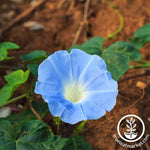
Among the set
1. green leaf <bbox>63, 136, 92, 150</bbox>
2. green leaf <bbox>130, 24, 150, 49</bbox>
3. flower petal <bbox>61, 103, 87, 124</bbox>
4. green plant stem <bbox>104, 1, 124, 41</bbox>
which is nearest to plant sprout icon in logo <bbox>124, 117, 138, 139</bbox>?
green leaf <bbox>63, 136, 92, 150</bbox>

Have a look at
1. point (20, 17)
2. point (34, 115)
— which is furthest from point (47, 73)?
point (20, 17)

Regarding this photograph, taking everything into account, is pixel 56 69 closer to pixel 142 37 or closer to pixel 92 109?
pixel 92 109

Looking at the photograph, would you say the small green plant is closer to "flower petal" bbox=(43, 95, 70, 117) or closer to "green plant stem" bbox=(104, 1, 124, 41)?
"flower petal" bbox=(43, 95, 70, 117)

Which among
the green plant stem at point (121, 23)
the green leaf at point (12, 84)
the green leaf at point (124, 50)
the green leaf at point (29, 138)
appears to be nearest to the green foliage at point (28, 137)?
the green leaf at point (29, 138)

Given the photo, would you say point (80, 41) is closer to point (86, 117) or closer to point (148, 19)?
point (148, 19)

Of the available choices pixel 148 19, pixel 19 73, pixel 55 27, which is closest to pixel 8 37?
pixel 55 27

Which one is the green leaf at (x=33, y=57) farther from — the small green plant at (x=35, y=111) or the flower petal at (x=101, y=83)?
the flower petal at (x=101, y=83)
